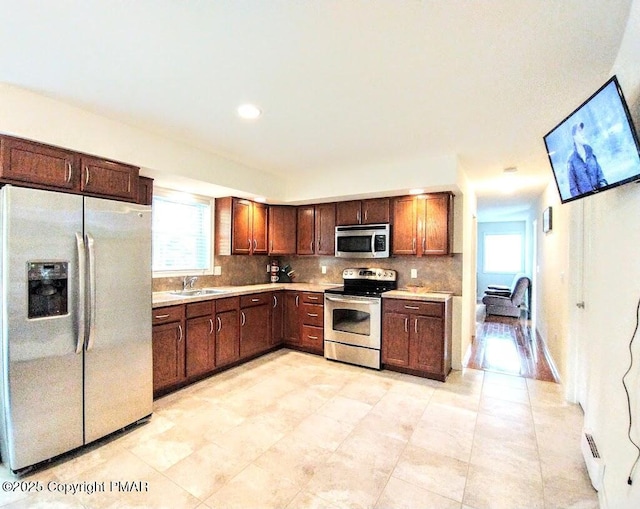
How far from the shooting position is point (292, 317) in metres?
4.43

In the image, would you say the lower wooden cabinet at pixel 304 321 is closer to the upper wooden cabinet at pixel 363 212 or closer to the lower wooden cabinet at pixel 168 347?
the upper wooden cabinet at pixel 363 212

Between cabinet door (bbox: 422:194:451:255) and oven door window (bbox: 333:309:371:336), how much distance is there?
1.09 metres

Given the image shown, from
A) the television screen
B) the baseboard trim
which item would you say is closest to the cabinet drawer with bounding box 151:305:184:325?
the television screen

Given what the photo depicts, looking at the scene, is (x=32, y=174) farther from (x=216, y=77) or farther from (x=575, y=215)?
(x=575, y=215)

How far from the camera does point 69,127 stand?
2.29 metres

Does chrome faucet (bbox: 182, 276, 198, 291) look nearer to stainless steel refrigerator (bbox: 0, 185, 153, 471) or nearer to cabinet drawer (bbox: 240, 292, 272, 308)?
cabinet drawer (bbox: 240, 292, 272, 308)

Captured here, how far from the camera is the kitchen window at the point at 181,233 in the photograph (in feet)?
11.9

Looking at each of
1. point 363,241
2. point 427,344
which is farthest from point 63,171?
point 427,344

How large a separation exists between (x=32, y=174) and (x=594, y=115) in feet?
10.4

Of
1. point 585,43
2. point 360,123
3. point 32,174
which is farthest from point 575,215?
point 32,174

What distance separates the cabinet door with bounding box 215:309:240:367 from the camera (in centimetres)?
351

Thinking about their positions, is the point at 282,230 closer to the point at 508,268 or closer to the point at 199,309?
the point at 199,309

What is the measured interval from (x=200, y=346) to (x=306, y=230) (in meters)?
2.20

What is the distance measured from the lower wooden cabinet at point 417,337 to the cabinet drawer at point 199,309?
197 cm
